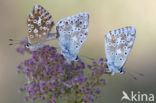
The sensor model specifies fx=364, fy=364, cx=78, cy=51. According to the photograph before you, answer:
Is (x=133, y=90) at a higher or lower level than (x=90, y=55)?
lower

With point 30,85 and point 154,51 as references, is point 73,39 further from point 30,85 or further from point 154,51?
point 154,51

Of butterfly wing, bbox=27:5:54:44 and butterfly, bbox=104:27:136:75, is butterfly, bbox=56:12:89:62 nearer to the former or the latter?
butterfly wing, bbox=27:5:54:44

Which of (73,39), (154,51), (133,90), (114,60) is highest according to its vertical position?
(73,39)

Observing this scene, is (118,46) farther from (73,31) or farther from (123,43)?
(73,31)

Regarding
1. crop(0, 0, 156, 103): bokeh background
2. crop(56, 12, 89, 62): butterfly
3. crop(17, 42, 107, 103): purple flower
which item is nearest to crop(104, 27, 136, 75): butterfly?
crop(17, 42, 107, 103): purple flower

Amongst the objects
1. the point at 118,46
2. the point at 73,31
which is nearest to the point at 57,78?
the point at 73,31

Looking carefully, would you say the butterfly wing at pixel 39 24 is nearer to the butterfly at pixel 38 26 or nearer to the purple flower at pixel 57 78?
the butterfly at pixel 38 26

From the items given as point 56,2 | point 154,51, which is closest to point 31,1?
point 56,2

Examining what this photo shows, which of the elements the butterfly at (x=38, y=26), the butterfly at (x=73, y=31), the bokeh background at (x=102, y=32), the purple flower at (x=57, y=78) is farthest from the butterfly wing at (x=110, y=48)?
the bokeh background at (x=102, y=32)
